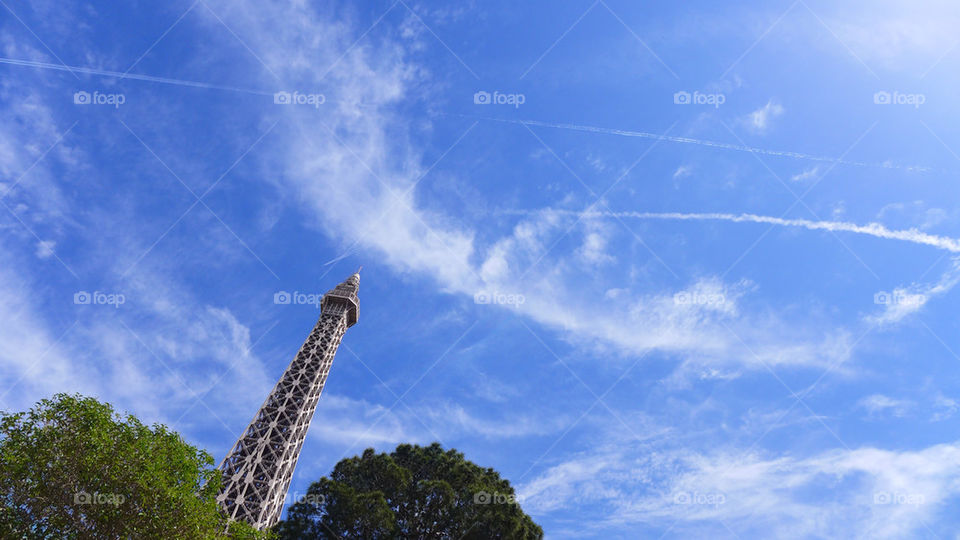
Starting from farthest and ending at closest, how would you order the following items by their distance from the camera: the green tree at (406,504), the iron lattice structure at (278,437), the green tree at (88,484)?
the iron lattice structure at (278,437) < the green tree at (406,504) < the green tree at (88,484)

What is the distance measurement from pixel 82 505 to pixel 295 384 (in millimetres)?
24099

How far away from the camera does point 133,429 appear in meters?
20.3

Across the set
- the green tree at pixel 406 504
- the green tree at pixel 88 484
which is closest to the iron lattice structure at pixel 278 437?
the green tree at pixel 406 504

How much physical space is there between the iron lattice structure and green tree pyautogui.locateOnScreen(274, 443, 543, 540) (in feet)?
28.1

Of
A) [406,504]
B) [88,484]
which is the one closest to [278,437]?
[406,504]

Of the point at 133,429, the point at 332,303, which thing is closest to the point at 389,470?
the point at 133,429

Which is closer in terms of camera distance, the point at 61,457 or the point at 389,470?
the point at 61,457

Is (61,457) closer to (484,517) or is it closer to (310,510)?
(310,510)

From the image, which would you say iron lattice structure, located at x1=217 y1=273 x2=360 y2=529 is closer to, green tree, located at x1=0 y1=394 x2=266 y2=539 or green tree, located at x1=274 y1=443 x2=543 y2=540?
green tree, located at x1=274 y1=443 x2=543 y2=540

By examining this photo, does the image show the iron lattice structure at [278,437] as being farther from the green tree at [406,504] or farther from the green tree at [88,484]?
the green tree at [88,484]

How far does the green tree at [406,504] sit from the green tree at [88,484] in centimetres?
633

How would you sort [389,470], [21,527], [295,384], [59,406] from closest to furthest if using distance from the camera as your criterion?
[21,527] → [59,406] → [389,470] → [295,384]

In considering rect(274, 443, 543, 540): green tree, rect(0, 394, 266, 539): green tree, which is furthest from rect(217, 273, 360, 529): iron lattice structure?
rect(0, 394, 266, 539): green tree

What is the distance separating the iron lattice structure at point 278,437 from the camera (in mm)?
33594
